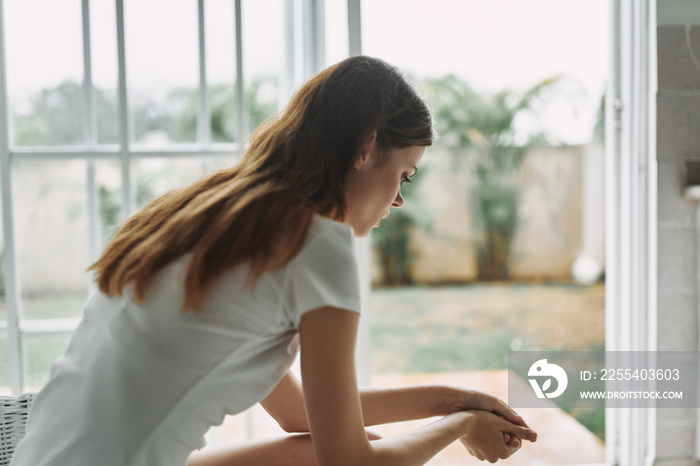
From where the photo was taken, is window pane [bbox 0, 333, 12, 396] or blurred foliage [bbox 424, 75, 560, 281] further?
blurred foliage [bbox 424, 75, 560, 281]

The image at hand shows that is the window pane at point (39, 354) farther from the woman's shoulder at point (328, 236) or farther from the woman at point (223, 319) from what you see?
the woman's shoulder at point (328, 236)

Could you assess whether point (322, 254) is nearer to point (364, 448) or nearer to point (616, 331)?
point (364, 448)

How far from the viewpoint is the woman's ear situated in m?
0.81

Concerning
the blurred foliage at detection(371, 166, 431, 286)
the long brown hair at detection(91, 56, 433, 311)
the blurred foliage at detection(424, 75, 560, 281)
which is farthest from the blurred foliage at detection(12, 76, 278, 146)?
the blurred foliage at detection(424, 75, 560, 281)

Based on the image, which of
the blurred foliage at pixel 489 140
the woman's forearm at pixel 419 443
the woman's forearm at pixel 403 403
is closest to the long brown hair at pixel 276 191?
the woman's forearm at pixel 419 443

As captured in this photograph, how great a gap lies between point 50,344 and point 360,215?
112cm

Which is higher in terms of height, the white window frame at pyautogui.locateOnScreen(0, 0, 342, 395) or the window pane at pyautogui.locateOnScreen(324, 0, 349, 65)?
the window pane at pyautogui.locateOnScreen(324, 0, 349, 65)

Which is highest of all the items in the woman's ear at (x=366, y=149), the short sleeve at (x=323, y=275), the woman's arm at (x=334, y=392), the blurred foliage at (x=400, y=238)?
the woman's ear at (x=366, y=149)

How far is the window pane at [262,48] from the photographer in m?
1.58

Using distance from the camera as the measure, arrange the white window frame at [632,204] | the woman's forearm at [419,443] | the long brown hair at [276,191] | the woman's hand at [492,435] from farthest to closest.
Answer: the white window frame at [632,204] < the woman's hand at [492,435] < the woman's forearm at [419,443] < the long brown hair at [276,191]

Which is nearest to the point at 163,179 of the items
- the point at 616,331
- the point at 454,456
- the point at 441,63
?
the point at 616,331

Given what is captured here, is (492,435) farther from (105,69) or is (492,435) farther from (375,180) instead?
(105,69)

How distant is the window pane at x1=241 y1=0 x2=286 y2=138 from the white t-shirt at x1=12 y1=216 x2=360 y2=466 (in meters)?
0.96

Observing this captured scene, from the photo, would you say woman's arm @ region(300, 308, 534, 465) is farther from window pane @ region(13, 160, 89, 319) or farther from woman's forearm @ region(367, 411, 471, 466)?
window pane @ region(13, 160, 89, 319)
